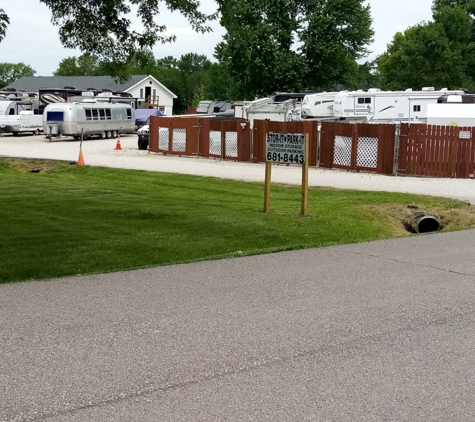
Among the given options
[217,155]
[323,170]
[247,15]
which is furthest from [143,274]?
[247,15]

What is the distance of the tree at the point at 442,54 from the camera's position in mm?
65250

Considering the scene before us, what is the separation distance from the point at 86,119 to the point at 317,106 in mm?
15506

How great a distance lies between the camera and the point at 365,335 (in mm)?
6602

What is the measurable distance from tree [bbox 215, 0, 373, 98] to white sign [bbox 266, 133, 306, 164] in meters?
45.5

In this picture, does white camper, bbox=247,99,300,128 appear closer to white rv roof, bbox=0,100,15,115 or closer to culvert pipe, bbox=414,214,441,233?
white rv roof, bbox=0,100,15,115

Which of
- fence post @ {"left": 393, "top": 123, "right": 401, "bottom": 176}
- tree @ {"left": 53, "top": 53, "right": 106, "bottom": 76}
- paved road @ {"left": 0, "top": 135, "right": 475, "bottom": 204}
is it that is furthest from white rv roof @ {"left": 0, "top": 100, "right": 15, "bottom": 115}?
tree @ {"left": 53, "top": 53, "right": 106, "bottom": 76}

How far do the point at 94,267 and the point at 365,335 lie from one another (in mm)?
4431

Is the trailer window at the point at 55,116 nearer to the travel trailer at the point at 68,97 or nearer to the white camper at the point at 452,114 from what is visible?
the travel trailer at the point at 68,97

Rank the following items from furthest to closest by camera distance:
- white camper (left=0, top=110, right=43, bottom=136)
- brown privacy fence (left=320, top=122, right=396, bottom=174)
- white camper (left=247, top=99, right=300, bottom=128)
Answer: white camper (left=0, top=110, right=43, bottom=136)
white camper (left=247, top=99, right=300, bottom=128)
brown privacy fence (left=320, top=122, right=396, bottom=174)

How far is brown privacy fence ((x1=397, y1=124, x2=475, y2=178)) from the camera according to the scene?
24609 mm

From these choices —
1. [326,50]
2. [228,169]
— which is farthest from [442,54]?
[228,169]

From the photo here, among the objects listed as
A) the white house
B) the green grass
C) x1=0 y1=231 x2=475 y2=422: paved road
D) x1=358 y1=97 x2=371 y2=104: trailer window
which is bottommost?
the green grass

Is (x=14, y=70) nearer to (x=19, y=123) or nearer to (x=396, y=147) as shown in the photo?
(x=19, y=123)

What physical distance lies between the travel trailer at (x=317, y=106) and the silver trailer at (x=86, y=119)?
13.3 meters
